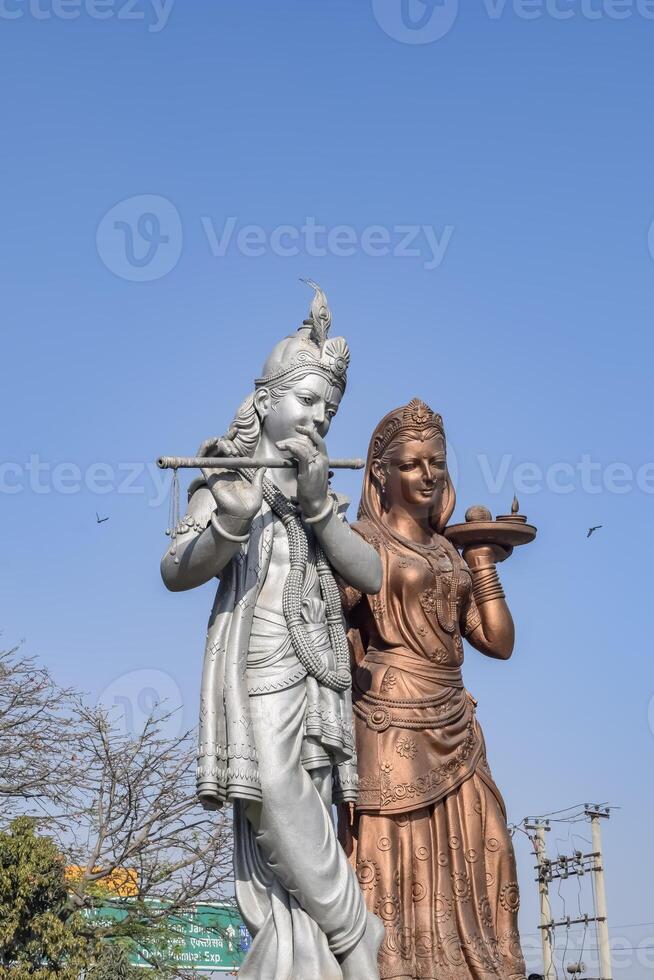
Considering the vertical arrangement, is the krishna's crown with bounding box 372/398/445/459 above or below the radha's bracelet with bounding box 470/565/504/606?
above

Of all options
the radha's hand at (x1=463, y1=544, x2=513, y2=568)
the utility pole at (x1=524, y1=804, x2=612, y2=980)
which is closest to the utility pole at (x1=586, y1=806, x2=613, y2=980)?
the utility pole at (x1=524, y1=804, x2=612, y2=980)

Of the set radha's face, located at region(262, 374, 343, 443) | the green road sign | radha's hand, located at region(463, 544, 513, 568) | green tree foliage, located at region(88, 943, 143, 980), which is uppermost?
radha's face, located at region(262, 374, 343, 443)

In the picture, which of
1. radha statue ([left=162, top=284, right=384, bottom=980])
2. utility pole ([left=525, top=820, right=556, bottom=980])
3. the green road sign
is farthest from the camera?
utility pole ([left=525, top=820, right=556, bottom=980])

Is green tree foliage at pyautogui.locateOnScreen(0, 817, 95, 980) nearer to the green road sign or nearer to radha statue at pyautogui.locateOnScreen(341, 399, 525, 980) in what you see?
the green road sign

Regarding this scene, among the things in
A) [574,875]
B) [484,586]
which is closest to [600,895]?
[574,875]

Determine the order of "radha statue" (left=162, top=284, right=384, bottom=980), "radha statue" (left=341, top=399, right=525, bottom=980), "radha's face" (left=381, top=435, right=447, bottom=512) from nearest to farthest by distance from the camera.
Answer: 1. "radha statue" (left=162, top=284, right=384, bottom=980)
2. "radha statue" (left=341, top=399, right=525, bottom=980)
3. "radha's face" (left=381, top=435, right=447, bottom=512)

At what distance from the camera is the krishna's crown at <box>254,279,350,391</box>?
6.74 metres

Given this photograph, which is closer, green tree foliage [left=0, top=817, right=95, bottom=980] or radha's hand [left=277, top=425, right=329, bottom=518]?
radha's hand [left=277, top=425, right=329, bottom=518]

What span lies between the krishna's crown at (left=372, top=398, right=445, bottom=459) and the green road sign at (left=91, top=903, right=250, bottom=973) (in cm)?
760

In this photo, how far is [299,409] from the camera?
666 cm

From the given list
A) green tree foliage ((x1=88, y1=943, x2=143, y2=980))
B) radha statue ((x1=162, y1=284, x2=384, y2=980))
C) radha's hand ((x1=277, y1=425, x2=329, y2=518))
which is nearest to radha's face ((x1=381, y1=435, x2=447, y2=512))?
radha statue ((x1=162, y1=284, x2=384, y2=980))

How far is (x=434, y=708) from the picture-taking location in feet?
23.8

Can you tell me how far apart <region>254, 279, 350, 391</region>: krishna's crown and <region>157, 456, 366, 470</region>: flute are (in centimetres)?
50

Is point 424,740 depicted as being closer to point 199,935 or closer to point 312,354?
point 312,354
